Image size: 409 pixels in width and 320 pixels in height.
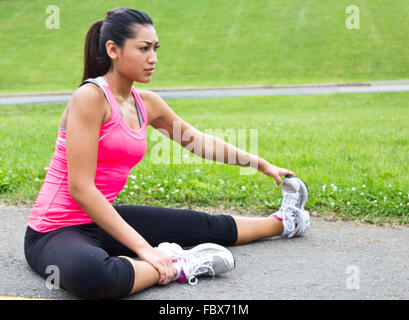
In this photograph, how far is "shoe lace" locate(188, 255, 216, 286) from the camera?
10.4 feet

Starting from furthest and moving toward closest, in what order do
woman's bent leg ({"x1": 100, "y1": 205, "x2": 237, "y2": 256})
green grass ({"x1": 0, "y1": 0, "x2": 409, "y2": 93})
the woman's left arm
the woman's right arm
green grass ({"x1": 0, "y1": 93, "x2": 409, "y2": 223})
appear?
green grass ({"x1": 0, "y1": 0, "x2": 409, "y2": 93}) < green grass ({"x1": 0, "y1": 93, "x2": 409, "y2": 223}) < the woman's left arm < woman's bent leg ({"x1": 100, "y1": 205, "x2": 237, "y2": 256}) < the woman's right arm

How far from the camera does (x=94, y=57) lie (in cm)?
328

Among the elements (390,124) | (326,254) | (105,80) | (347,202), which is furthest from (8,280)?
(390,124)

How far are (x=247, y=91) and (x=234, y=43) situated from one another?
7981mm

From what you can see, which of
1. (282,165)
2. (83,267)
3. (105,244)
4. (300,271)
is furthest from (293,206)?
(282,165)

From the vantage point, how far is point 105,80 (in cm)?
326

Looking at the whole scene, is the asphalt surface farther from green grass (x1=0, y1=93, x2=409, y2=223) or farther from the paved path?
the paved path

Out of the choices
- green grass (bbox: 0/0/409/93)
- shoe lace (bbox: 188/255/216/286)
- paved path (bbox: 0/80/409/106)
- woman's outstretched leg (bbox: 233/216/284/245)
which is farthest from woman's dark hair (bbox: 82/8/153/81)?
green grass (bbox: 0/0/409/93)

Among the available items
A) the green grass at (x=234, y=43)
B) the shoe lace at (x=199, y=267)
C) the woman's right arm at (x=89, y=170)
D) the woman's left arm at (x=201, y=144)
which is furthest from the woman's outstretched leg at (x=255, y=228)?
the green grass at (x=234, y=43)

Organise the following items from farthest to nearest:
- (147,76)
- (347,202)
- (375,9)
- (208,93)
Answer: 1. (375,9)
2. (208,93)
3. (347,202)
4. (147,76)

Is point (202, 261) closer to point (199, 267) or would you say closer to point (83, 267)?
point (199, 267)

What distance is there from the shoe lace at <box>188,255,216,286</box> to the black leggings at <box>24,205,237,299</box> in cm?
38
